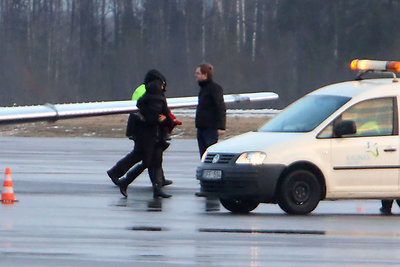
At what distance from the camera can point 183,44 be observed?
6059cm

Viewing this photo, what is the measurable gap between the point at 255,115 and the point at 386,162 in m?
29.0

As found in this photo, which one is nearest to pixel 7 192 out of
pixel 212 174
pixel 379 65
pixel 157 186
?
pixel 157 186

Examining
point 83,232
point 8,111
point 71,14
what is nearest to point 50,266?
point 83,232

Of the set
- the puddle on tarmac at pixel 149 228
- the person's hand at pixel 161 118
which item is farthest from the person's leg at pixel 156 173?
the puddle on tarmac at pixel 149 228

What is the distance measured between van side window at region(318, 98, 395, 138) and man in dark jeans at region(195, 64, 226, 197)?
2860 millimetres

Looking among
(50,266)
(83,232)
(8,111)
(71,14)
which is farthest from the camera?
(71,14)

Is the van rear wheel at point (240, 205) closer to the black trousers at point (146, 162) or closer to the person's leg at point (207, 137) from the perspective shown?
the black trousers at point (146, 162)

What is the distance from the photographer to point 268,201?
13.6 meters

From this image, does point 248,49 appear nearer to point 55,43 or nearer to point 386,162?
point 55,43

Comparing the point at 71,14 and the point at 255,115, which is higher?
the point at 71,14

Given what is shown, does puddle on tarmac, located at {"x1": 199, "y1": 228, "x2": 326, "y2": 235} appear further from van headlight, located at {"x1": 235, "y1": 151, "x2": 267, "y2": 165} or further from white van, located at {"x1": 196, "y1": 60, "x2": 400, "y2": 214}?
van headlight, located at {"x1": 235, "y1": 151, "x2": 267, "y2": 165}

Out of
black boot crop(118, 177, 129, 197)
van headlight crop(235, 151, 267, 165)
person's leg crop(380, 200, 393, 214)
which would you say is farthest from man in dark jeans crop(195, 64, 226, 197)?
van headlight crop(235, 151, 267, 165)

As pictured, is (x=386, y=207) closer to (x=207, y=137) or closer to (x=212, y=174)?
(x=212, y=174)

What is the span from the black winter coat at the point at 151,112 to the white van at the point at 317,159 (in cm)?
210
